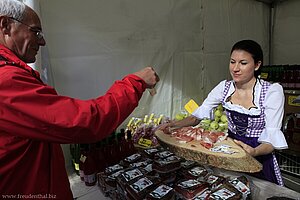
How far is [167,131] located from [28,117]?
3.27ft

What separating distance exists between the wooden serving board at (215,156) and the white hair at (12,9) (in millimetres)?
918

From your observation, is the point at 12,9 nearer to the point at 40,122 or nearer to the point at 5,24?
the point at 5,24

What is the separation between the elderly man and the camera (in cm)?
55

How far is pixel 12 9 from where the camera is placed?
0.65 m

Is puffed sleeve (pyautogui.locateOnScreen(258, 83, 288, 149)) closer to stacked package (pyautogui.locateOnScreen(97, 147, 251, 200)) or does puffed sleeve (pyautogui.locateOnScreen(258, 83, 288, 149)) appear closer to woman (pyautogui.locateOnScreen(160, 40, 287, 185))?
woman (pyautogui.locateOnScreen(160, 40, 287, 185))

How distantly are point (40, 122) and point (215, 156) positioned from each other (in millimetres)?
837

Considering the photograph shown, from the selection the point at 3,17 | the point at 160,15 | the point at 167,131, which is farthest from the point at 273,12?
the point at 3,17

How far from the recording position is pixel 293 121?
2.28 metres

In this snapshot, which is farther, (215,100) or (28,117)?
(215,100)

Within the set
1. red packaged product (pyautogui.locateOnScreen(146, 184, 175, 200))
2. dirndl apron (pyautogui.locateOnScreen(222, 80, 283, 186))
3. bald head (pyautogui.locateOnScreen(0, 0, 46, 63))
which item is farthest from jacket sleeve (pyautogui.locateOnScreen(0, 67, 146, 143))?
dirndl apron (pyautogui.locateOnScreen(222, 80, 283, 186))

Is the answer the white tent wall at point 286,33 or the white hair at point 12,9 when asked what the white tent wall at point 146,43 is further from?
the white hair at point 12,9

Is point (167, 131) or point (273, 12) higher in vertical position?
point (273, 12)

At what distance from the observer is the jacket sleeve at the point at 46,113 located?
54 centimetres

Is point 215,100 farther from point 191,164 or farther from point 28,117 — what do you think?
point 28,117
